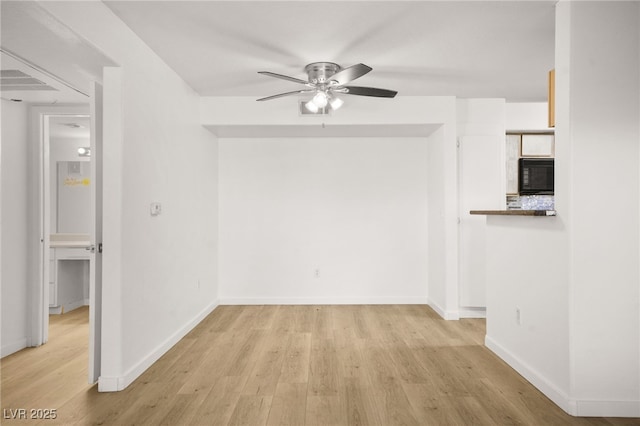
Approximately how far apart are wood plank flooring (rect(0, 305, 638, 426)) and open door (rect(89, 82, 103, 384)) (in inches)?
10.9

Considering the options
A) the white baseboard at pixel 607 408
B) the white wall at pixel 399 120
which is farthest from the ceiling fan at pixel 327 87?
the white baseboard at pixel 607 408

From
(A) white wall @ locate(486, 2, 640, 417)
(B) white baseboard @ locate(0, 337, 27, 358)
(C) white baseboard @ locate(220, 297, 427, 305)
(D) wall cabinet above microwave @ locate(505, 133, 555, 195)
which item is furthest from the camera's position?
(C) white baseboard @ locate(220, 297, 427, 305)

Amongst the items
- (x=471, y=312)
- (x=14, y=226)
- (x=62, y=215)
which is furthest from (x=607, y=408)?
(x=62, y=215)

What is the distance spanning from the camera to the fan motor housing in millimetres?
3119

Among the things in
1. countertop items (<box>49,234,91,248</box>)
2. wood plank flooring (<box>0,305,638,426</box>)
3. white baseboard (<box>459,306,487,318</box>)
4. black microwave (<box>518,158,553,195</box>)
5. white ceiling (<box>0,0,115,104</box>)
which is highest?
white ceiling (<box>0,0,115,104</box>)

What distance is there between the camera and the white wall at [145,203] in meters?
2.39

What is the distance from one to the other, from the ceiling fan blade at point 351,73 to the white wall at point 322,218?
1919 mm

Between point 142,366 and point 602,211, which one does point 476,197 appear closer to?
point 602,211

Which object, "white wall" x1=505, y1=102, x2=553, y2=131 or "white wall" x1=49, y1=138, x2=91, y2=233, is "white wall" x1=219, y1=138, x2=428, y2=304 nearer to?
"white wall" x1=505, y1=102, x2=553, y2=131

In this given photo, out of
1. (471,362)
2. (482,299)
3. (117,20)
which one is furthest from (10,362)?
(482,299)

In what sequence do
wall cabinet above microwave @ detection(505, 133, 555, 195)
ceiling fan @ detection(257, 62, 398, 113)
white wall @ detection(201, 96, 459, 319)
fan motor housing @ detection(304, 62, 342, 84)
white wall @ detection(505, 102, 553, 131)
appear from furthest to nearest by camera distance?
wall cabinet above microwave @ detection(505, 133, 555, 195), white wall @ detection(505, 102, 553, 131), white wall @ detection(201, 96, 459, 319), fan motor housing @ detection(304, 62, 342, 84), ceiling fan @ detection(257, 62, 398, 113)

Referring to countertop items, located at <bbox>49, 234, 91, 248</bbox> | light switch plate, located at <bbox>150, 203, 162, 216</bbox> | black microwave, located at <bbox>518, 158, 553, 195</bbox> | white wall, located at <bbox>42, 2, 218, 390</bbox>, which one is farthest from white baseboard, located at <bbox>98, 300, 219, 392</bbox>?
black microwave, located at <bbox>518, 158, 553, 195</bbox>

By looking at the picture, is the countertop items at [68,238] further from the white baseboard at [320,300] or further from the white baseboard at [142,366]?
the white baseboard at [142,366]

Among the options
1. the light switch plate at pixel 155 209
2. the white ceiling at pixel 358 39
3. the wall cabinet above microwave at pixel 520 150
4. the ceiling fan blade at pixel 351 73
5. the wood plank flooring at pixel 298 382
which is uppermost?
the white ceiling at pixel 358 39
